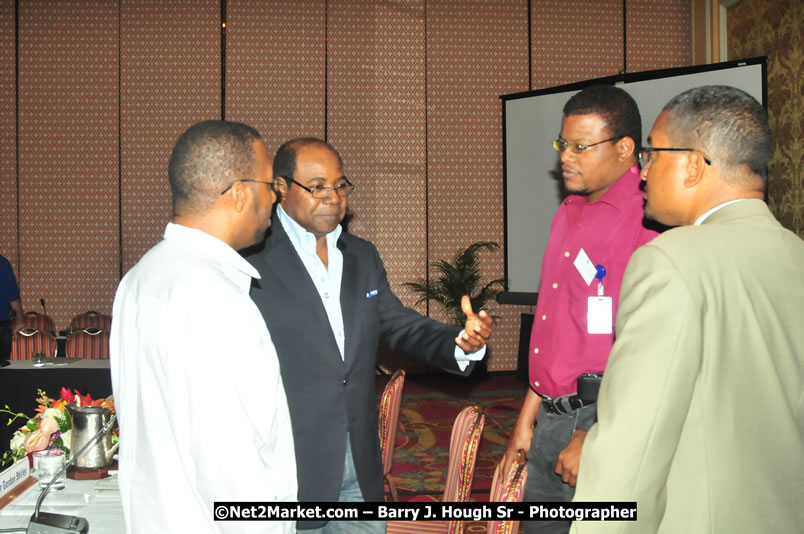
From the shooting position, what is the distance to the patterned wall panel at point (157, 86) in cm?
803

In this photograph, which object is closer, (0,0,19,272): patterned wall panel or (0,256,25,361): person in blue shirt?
(0,256,25,361): person in blue shirt

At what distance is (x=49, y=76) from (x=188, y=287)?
7.85 metres

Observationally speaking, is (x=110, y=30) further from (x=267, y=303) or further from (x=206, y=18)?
(x=267, y=303)

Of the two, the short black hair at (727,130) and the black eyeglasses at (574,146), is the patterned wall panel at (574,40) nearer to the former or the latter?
the black eyeglasses at (574,146)

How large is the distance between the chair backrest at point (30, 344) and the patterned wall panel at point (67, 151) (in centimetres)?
312

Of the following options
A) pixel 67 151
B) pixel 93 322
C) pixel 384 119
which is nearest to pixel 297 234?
pixel 93 322

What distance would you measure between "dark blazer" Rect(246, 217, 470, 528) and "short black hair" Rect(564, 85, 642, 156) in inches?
35.9

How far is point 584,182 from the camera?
2.22 m

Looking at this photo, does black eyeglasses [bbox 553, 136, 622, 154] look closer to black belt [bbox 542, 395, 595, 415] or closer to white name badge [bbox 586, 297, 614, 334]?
white name badge [bbox 586, 297, 614, 334]

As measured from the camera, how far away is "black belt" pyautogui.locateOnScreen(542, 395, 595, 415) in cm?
213

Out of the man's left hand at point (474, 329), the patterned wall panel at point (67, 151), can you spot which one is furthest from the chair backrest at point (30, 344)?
the man's left hand at point (474, 329)

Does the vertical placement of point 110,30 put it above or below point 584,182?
above

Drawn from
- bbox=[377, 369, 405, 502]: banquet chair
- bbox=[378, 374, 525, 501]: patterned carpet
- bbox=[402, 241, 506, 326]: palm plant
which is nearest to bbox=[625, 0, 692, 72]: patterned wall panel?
bbox=[402, 241, 506, 326]: palm plant

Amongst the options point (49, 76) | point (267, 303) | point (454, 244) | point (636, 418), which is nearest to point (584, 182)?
point (267, 303)
